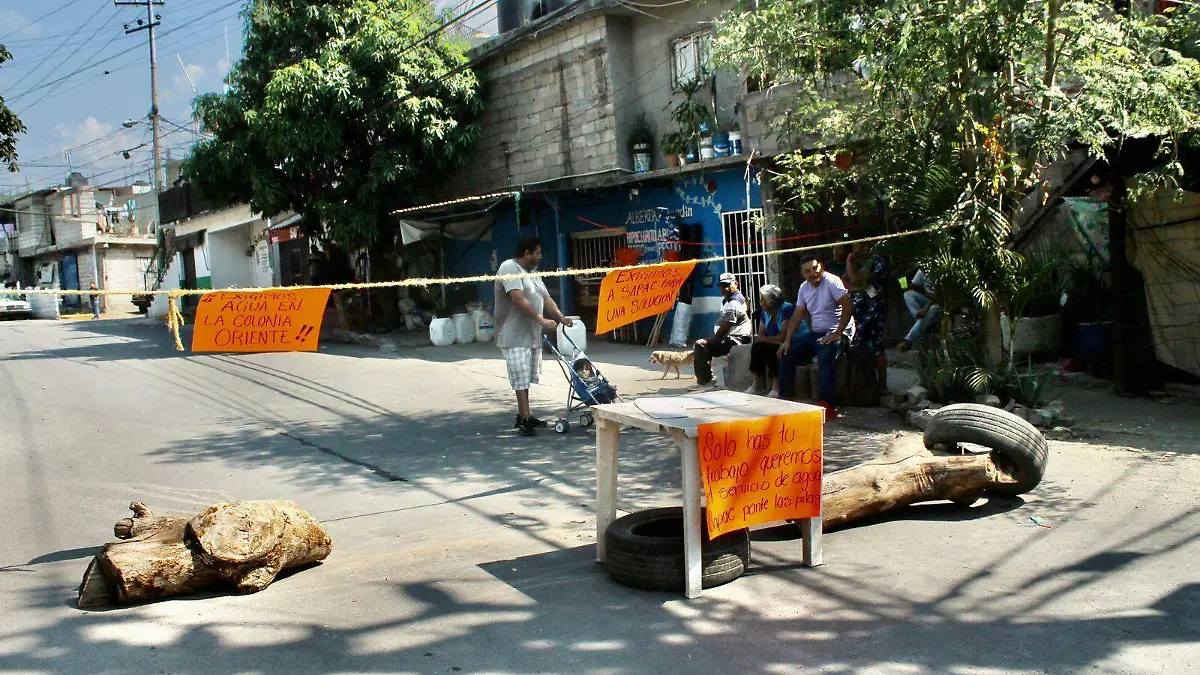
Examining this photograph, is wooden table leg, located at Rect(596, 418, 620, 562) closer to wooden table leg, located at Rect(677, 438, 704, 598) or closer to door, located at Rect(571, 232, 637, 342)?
wooden table leg, located at Rect(677, 438, 704, 598)

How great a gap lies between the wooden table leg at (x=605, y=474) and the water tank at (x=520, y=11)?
16.7m

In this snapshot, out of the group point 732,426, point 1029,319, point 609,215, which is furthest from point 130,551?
point 609,215

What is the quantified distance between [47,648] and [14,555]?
73.5 inches

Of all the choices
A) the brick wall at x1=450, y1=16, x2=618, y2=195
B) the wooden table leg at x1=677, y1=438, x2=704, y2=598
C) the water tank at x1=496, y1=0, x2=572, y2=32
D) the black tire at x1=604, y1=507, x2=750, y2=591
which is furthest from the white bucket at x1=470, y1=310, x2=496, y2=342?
the wooden table leg at x1=677, y1=438, x2=704, y2=598

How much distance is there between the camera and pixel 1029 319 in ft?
36.8

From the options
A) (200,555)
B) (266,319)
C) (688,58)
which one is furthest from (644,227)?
(200,555)

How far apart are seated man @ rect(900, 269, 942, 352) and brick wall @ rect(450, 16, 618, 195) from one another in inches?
255

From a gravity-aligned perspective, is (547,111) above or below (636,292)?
above

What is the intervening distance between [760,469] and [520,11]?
1841cm

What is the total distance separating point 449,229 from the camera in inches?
772

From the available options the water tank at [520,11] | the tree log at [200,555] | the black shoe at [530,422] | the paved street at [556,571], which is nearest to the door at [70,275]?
the water tank at [520,11]

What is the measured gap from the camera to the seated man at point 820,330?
8953 mm

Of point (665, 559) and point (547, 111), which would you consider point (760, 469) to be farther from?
point (547, 111)

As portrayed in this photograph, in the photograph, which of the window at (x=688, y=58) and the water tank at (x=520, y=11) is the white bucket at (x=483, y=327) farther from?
the water tank at (x=520, y=11)
